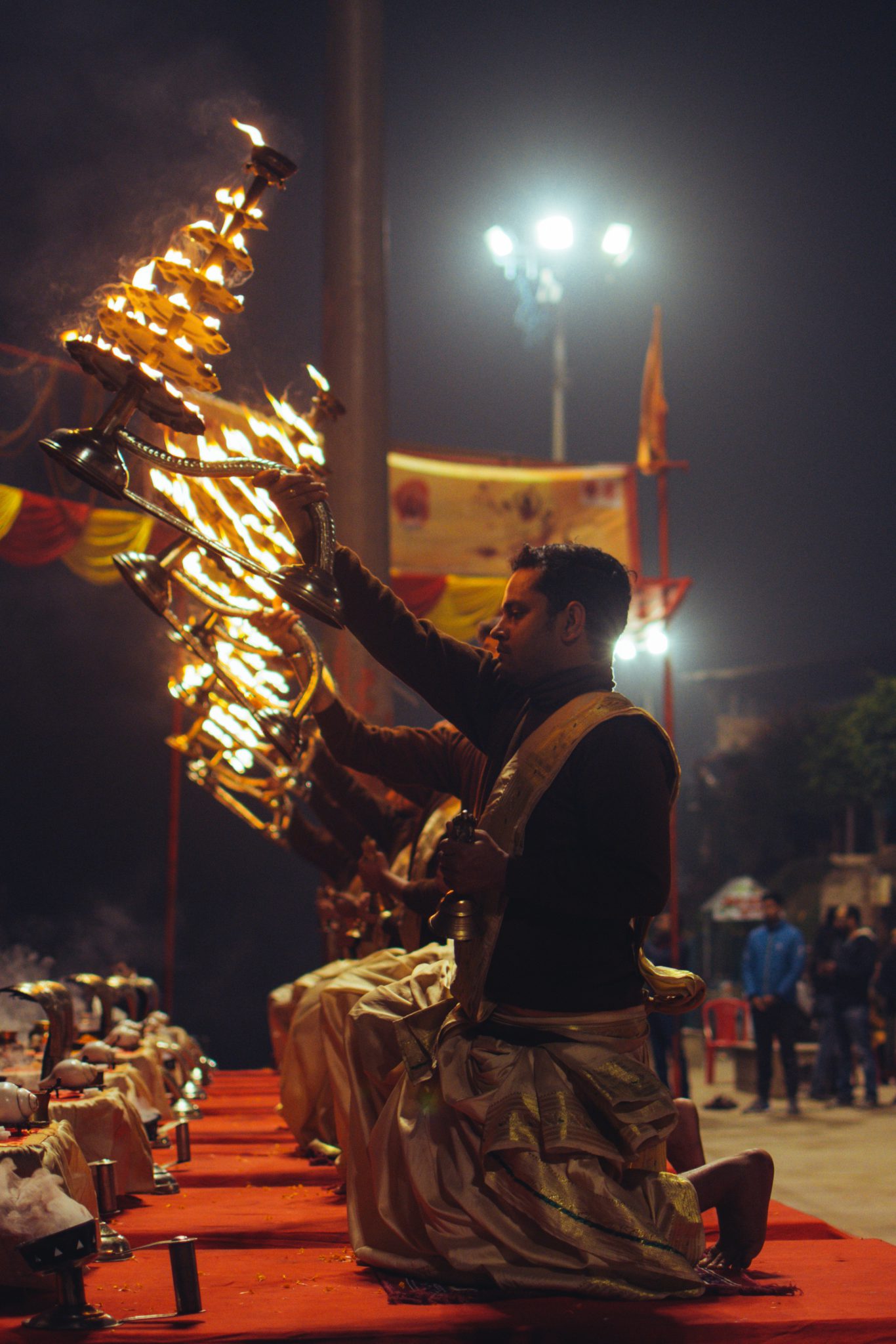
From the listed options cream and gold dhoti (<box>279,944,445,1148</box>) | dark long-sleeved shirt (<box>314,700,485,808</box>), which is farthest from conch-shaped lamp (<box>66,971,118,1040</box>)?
dark long-sleeved shirt (<box>314,700,485,808</box>)

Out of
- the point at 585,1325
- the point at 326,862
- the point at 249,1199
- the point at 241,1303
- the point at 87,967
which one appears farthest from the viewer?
the point at 87,967

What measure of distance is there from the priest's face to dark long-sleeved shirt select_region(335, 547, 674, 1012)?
39 mm

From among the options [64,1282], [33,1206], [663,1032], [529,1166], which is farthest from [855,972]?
[64,1282]

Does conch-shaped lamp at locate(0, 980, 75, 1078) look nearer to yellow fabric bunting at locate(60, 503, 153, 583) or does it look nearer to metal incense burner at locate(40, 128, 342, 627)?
metal incense burner at locate(40, 128, 342, 627)

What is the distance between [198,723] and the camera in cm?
664

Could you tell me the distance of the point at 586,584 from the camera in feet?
8.83

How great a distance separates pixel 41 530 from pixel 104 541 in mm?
652

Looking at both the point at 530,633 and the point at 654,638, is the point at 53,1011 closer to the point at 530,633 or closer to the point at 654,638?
the point at 530,633

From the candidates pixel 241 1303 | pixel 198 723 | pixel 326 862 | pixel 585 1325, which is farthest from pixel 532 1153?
pixel 326 862

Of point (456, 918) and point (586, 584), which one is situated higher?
point (586, 584)

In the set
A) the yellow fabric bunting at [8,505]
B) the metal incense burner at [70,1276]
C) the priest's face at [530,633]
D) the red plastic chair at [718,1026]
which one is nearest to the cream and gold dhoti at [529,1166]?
the metal incense burner at [70,1276]

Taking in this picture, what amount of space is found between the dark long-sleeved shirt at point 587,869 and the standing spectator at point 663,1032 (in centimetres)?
459

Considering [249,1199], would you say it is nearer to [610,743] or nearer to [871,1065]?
[610,743]

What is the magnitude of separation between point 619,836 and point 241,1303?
1077mm
